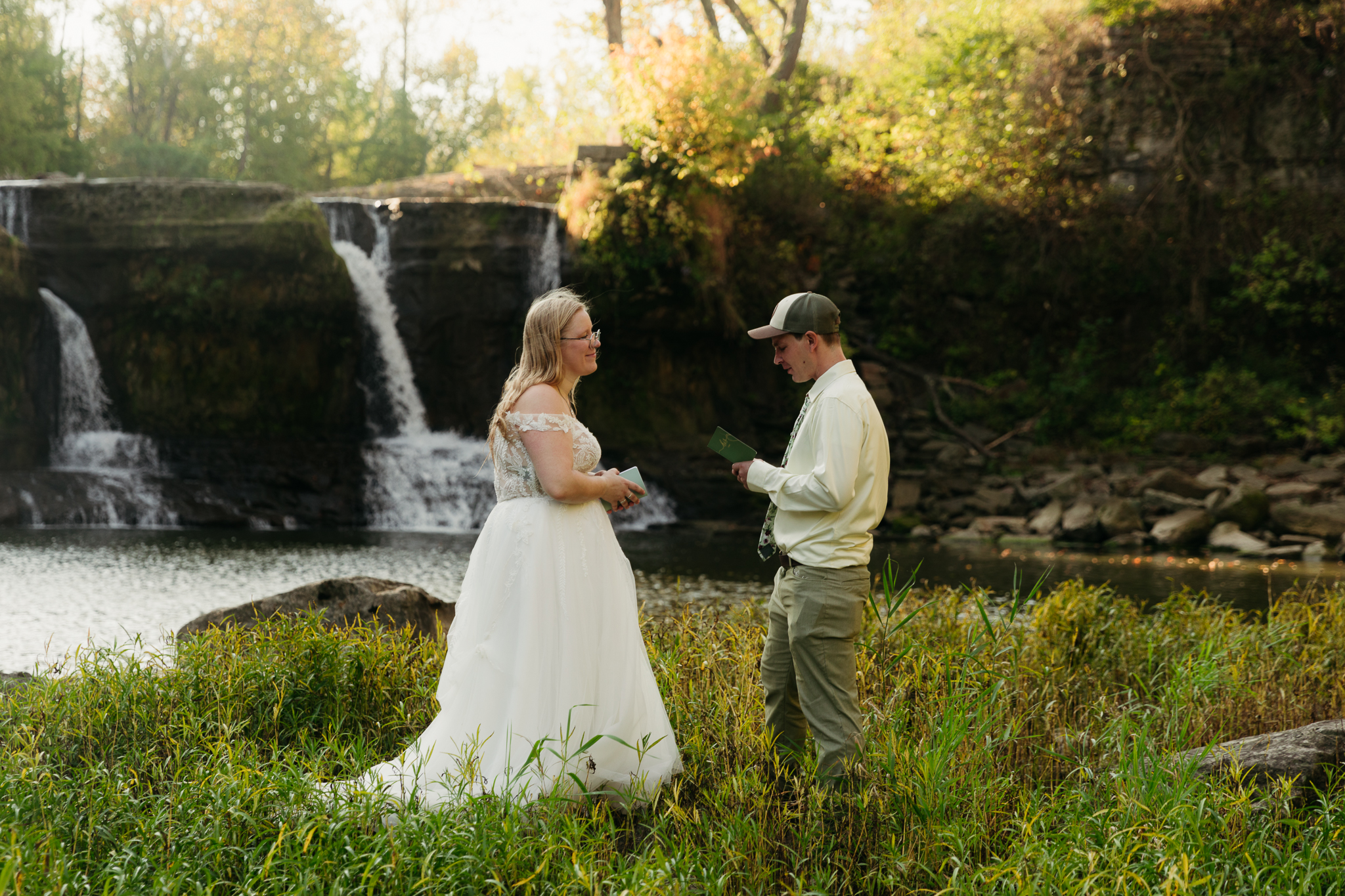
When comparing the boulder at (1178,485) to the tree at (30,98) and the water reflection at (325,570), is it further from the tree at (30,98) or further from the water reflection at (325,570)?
the tree at (30,98)

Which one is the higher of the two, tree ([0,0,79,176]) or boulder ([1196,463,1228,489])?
tree ([0,0,79,176])

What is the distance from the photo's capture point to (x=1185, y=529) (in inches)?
484

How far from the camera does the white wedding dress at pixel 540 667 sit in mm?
3379

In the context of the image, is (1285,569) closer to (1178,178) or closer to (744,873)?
(1178,178)

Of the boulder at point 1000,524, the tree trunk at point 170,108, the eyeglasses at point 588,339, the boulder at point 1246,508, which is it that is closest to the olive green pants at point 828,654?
the eyeglasses at point 588,339

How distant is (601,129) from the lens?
66.2 feet

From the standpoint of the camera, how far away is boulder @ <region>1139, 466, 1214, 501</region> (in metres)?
13.6

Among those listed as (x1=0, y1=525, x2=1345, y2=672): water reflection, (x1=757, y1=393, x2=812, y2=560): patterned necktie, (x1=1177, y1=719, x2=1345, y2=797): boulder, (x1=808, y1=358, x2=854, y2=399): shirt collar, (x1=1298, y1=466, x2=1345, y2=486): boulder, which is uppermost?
(x1=808, y1=358, x2=854, y2=399): shirt collar

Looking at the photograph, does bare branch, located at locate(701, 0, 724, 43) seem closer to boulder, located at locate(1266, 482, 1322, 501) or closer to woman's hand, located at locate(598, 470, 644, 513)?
boulder, located at locate(1266, 482, 1322, 501)

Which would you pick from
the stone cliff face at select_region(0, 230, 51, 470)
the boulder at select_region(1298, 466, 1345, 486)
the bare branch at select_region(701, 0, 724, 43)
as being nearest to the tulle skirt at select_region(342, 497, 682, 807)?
the boulder at select_region(1298, 466, 1345, 486)

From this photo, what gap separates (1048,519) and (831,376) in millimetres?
11047

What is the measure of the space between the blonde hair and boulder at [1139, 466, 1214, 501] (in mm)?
12511

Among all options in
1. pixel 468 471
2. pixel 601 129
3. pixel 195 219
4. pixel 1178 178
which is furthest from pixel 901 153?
pixel 195 219

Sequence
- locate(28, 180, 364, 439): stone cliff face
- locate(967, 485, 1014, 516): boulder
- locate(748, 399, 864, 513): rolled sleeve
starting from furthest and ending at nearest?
locate(28, 180, 364, 439): stone cliff face → locate(967, 485, 1014, 516): boulder → locate(748, 399, 864, 513): rolled sleeve
